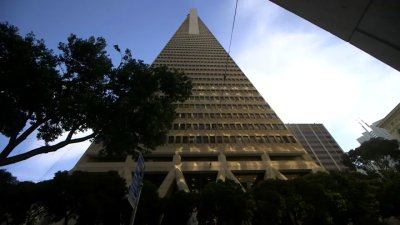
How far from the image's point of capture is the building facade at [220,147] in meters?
33.9

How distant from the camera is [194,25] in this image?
113 meters

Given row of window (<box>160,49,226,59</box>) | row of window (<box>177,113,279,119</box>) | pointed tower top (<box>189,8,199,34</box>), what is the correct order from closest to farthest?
row of window (<box>177,113,279,119</box>), row of window (<box>160,49,226,59</box>), pointed tower top (<box>189,8,199,34</box>)

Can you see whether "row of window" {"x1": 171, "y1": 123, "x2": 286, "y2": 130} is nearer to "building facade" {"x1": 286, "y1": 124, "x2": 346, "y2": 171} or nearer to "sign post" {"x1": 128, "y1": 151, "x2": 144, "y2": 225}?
"sign post" {"x1": 128, "y1": 151, "x2": 144, "y2": 225}

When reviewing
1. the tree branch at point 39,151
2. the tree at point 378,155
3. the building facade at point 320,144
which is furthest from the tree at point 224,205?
the building facade at point 320,144

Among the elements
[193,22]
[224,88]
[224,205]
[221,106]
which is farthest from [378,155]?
[193,22]

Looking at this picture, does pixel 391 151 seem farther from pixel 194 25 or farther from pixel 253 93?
pixel 194 25

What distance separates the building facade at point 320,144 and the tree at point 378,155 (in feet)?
241

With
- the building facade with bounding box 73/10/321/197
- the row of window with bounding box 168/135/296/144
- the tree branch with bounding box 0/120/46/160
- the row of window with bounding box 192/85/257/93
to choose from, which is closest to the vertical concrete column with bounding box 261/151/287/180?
the building facade with bounding box 73/10/321/197

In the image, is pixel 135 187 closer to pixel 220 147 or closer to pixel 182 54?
pixel 220 147

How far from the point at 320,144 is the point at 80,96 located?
133485 mm

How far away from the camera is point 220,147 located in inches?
1502

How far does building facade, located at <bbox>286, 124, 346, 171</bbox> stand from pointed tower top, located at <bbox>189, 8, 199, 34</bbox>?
68.8 m

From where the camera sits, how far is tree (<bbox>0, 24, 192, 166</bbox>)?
42.3 ft

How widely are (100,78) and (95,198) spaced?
919 centimetres
